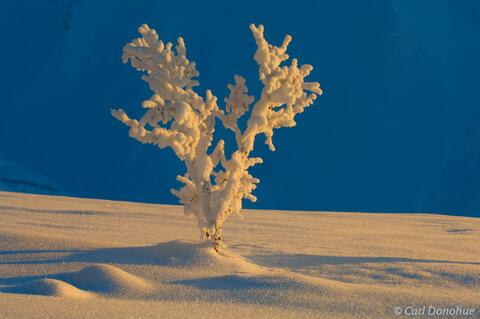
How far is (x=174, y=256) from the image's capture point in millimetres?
4445

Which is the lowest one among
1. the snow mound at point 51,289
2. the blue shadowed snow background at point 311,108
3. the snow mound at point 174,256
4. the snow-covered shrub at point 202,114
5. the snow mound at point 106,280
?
the snow mound at point 51,289

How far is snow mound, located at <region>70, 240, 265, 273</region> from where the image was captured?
14.2ft

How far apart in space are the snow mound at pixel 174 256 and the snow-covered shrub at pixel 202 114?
190 mm

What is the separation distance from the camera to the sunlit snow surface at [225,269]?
3.35 meters

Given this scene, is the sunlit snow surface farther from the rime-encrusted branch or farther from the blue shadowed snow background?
the blue shadowed snow background

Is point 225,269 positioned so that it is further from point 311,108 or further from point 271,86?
point 311,108

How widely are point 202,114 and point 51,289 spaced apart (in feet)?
5.57

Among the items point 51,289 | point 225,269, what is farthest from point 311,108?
point 51,289

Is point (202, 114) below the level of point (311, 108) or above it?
below

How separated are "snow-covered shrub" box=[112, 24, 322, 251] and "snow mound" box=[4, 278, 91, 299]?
114cm

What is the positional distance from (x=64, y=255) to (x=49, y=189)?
1207cm

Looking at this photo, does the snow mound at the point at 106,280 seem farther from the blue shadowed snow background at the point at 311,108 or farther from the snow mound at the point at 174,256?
the blue shadowed snow background at the point at 311,108

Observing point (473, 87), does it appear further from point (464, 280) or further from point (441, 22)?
point (464, 280)

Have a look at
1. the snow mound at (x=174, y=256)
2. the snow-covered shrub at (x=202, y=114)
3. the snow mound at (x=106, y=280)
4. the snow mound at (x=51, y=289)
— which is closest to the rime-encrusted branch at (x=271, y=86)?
the snow-covered shrub at (x=202, y=114)
